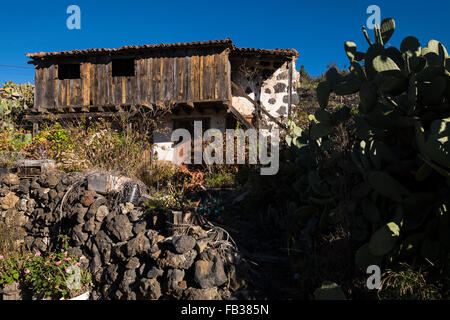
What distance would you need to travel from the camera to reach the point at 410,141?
2881 millimetres

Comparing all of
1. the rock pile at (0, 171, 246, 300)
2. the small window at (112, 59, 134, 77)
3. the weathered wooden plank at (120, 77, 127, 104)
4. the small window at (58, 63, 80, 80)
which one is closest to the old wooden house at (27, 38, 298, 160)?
the weathered wooden plank at (120, 77, 127, 104)

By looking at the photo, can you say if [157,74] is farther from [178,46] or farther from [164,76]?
[178,46]

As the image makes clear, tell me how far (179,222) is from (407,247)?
2.52 m

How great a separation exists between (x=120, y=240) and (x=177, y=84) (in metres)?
7.13

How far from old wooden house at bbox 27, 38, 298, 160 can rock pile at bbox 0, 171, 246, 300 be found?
4.84 metres

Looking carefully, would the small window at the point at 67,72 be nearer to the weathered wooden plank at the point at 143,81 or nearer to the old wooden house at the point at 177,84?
the old wooden house at the point at 177,84

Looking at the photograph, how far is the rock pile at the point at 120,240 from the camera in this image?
11.2 ft

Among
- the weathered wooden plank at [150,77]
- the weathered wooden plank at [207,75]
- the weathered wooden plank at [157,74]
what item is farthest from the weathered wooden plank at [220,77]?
the weathered wooden plank at [150,77]

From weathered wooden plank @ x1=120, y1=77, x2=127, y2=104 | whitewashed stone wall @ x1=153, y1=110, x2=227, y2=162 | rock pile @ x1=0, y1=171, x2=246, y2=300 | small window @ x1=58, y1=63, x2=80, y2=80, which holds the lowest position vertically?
rock pile @ x1=0, y1=171, x2=246, y2=300

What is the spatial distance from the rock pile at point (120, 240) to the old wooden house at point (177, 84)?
4842mm

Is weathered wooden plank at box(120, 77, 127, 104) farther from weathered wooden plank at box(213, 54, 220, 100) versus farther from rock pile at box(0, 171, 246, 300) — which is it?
rock pile at box(0, 171, 246, 300)

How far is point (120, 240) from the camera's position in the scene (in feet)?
13.8

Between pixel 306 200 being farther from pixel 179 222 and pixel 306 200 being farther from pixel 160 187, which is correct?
pixel 160 187

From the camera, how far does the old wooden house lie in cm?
1009
